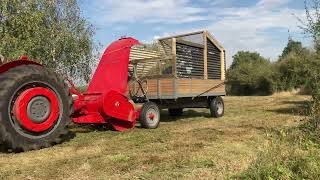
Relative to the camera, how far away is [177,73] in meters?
12.1

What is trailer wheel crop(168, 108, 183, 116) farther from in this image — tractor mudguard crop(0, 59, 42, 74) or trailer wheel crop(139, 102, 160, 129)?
tractor mudguard crop(0, 59, 42, 74)

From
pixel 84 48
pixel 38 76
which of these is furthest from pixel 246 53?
pixel 38 76

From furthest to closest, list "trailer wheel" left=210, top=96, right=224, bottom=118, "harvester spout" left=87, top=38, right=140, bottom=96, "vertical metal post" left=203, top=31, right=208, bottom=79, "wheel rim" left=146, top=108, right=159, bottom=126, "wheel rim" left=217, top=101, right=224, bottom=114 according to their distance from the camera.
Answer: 1. "wheel rim" left=217, top=101, right=224, bottom=114
2. "trailer wheel" left=210, top=96, right=224, bottom=118
3. "vertical metal post" left=203, top=31, right=208, bottom=79
4. "wheel rim" left=146, top=108, right=159, bottom=126
5. "harvester spout" left=87, top=38, right=140, bottom=96

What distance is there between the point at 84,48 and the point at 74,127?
6.33 meters

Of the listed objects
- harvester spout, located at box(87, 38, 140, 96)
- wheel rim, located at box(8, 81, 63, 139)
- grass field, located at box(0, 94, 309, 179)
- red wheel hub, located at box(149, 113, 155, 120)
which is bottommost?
grass field, located at box(0, 94, 309, 179)

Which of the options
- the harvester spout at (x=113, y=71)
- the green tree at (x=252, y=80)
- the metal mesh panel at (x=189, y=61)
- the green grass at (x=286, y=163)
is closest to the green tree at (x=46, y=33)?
the harvester spout at (x=113, y=71)

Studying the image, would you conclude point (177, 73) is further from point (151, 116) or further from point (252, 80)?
point (252, 80)

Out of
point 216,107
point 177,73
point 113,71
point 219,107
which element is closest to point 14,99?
point 113,71

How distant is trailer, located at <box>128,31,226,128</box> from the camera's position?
39.3 feet

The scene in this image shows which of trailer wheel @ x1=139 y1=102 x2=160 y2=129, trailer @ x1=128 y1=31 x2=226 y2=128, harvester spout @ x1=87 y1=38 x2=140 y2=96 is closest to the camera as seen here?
harvester spout @ x1=87 y1=38 x2=140 y2=96

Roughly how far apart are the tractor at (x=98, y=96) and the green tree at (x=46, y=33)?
3.65 metres

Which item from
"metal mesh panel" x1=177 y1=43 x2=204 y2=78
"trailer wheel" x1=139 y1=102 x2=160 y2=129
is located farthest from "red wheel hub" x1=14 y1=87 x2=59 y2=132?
"metal mesh panel" x1=177 y1=43 x2=204 y2=78

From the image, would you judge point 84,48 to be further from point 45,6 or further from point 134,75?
point 134,75

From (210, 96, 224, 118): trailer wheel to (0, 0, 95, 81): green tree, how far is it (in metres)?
5.29
